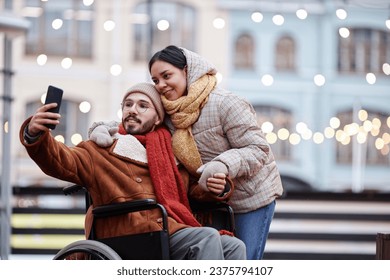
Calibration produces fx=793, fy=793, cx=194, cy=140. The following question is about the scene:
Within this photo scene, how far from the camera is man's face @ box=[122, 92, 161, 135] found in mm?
2518

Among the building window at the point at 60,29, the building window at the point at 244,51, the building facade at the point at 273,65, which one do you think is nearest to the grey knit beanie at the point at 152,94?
the building facade at the point at 273,65

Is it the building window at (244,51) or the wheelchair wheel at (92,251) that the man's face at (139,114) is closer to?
the wheelchair wheel at (92,251)

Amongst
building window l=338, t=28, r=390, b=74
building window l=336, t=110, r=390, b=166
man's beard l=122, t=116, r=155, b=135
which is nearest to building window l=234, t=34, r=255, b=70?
building window l=338, t=28, r=390, b=74

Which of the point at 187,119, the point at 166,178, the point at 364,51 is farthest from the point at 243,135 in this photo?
the point at 364,51

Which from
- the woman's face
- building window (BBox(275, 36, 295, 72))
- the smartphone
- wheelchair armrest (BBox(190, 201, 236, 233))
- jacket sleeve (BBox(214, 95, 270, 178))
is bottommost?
wheelchair armrest (BBox(190, 201, 236, 233))

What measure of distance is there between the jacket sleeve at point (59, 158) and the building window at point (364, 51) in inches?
443

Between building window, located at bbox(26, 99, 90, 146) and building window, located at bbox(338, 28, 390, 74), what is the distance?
14.6 ft

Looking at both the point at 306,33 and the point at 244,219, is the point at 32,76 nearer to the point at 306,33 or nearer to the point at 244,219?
the point at 306,33

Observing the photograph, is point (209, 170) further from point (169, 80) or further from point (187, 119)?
point (169, 80)

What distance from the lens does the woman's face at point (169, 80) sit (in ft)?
8.36

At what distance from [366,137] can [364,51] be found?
1541 millimetres

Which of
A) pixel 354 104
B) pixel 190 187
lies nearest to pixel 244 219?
pixel 190 187

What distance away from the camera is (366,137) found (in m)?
12.9

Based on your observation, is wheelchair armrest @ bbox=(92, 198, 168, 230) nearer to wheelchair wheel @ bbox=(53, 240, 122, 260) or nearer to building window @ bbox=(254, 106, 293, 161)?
wheelchair wheel @ bbox=(53, 240, 122, 260)
